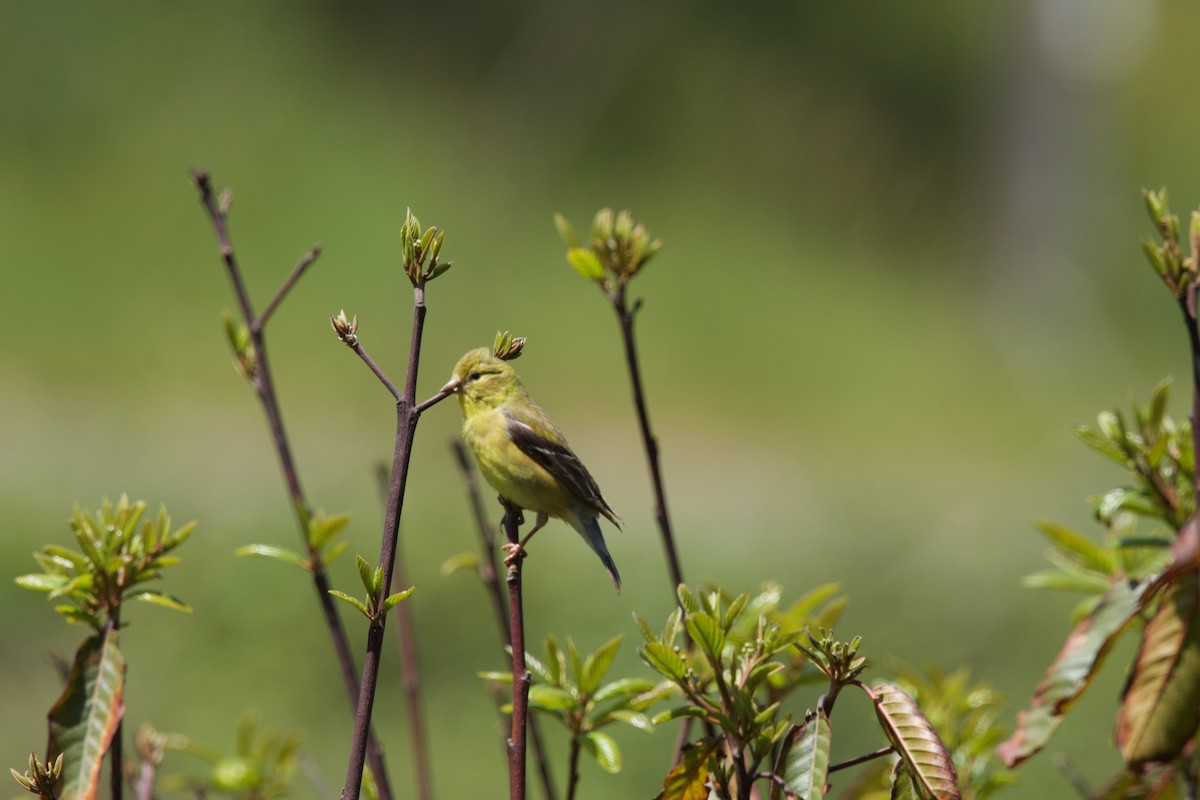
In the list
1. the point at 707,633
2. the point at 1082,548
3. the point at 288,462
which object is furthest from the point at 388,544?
the point at 1082,548

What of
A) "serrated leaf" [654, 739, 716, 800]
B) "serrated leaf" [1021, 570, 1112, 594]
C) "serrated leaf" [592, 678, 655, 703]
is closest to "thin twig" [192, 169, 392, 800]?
"serrated leaf" [592, 678, 655, 703]

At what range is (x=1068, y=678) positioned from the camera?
1.37 m

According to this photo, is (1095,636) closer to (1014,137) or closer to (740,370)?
(740,370)

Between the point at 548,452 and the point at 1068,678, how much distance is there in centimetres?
114

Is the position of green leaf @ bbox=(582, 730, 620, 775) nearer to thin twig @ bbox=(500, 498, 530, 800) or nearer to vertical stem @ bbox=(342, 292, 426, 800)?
thin twig @ bbox=(500, 498, 530, 800)

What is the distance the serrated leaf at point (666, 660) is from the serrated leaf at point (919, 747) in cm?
18

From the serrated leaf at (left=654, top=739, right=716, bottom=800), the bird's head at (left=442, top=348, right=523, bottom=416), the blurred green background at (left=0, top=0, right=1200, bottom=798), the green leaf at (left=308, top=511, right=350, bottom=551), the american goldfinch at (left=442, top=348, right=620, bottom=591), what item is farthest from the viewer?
the blurred green background at (left=0, top=0, right=1200, bottom=798)

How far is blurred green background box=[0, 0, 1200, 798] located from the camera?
19.2 ft

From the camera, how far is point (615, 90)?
8.15m

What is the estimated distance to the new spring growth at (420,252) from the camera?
104cm

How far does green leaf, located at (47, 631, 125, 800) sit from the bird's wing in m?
1.15

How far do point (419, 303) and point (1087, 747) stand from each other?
14.3 feet

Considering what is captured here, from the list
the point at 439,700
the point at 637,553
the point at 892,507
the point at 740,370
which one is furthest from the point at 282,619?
the point at 740,370

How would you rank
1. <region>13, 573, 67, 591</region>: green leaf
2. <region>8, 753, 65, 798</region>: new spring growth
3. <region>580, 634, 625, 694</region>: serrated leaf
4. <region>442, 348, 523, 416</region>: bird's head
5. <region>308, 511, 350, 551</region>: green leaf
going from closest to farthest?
<region>8, 753, 65, 798</region>: new spring growth
<region>13, 573, 67, 591</region>: green leaf
<region>580, 634, 625, 694</region>: serrated leaf
<region>308, 511, 350, 551</region>: green leaf
<region>442, 348, 523, 416</region>: bird's head
